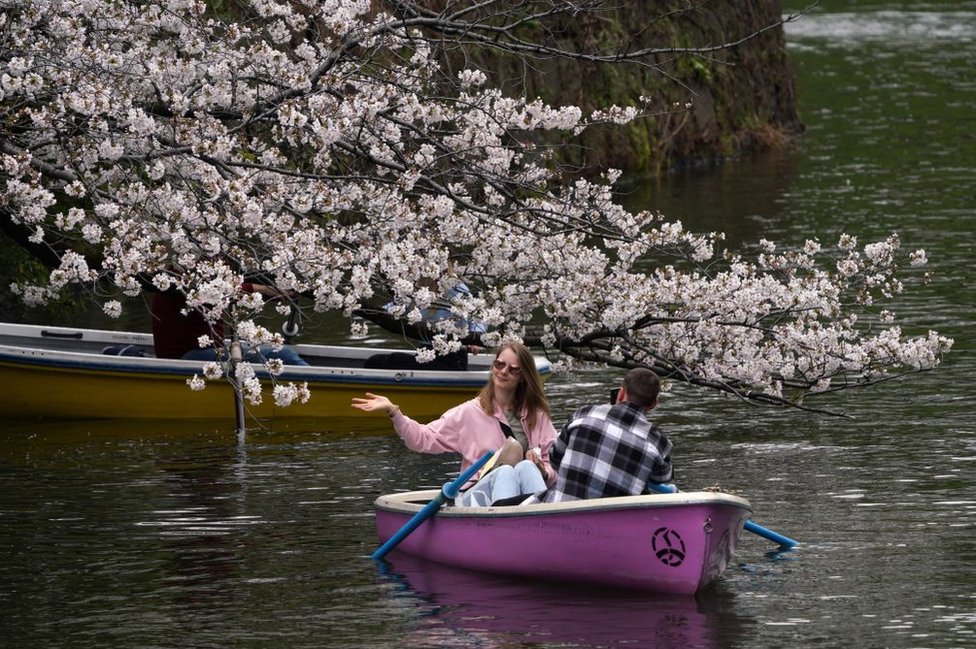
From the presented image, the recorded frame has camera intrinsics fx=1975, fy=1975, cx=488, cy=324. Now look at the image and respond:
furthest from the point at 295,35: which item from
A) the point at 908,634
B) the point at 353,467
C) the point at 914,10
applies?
the point at 914,10

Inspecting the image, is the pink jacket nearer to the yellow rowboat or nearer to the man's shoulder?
the man's shoulder

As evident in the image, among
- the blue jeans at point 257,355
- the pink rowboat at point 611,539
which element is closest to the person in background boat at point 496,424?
the pink rowboat at point 611,539

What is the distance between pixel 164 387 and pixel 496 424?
6.00 meters

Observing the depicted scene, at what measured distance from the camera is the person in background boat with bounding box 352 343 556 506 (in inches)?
518

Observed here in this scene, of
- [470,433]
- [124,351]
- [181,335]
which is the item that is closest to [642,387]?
[470,433]

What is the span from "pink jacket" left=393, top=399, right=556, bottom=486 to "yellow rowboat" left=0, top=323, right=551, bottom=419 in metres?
4.85

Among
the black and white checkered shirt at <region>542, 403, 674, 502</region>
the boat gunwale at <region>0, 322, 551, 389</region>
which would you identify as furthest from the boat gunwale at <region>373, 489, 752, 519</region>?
the boat gunwale at <region>0, 322, 551, 389</region>

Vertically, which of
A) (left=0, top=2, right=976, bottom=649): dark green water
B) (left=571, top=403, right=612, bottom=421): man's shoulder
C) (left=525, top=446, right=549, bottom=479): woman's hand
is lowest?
(left=0, top=2, right=976, bottom=649): dark green water

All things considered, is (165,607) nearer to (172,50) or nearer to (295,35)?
(172,50)

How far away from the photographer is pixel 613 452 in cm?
1204

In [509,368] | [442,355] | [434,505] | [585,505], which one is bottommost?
[434,505]

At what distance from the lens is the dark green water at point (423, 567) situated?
1134 cm

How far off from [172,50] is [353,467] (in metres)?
3.84

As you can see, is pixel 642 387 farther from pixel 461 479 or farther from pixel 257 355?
pixel 257 355
